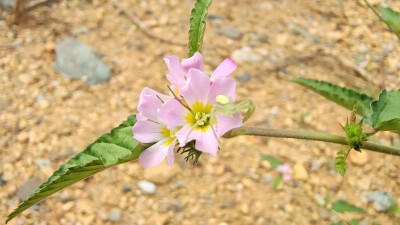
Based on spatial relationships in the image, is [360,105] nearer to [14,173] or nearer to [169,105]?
[169,105]

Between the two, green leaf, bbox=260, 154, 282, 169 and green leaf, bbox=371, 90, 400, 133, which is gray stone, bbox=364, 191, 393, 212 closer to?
green leaf, bbox=260, 154, 282, 169

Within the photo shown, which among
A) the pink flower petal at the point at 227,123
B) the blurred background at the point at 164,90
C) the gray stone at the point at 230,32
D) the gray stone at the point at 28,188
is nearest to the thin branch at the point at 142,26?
Result: the blurred background at the point at 164,90

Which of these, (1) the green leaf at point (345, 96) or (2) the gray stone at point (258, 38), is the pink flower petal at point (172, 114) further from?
(2) the gray stone at point (258, 38)

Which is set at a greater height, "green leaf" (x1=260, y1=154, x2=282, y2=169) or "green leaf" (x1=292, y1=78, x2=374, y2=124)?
"green leaf" (x1=292, y1=78, x2=374, y2=124)

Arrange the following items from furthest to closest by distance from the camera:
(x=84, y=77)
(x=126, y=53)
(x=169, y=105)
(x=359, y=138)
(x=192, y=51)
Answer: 1. (x=126, y=53)
2. (x=84, y=77)
3. (x=359, y=138)
4. (x=192, y=51)
5. (x=169, y=105)

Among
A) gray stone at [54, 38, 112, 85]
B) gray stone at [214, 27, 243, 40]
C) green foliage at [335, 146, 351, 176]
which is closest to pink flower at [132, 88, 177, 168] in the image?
green foliage at [335, 146, 351, 176]

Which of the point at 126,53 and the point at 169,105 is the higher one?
the point at 169,105

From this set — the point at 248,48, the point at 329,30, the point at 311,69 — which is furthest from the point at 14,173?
the point at 329,30
